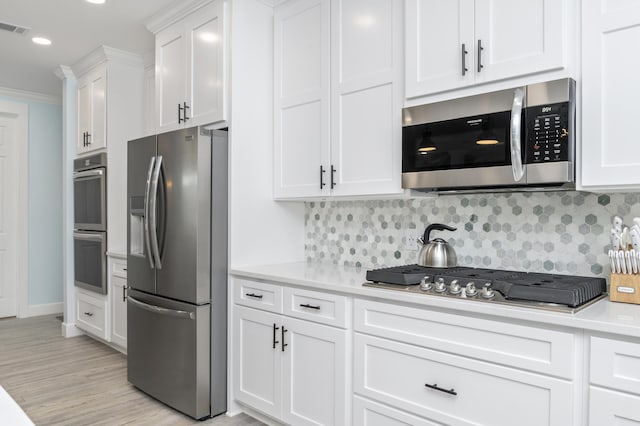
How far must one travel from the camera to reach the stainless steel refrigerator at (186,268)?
8.68 feet

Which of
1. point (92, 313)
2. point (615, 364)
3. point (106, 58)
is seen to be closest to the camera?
point (615, 364)

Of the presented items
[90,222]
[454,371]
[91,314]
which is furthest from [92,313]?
[454,371]

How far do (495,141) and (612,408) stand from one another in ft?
3.46

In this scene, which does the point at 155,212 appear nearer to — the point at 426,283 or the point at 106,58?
the point at 426,283

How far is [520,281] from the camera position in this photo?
176 centimetres

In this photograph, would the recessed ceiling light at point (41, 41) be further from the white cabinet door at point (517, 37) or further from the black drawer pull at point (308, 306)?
the white cabinet door at point (517, 37)

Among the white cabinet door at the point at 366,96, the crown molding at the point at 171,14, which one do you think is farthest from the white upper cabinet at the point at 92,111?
the white cabinet door at the point at 366,96

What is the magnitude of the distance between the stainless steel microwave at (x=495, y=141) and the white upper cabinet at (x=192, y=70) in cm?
129

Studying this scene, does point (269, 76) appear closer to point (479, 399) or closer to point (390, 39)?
point (390, 39)

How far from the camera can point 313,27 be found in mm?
2709

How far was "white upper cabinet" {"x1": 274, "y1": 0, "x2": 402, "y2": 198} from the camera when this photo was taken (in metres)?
2.33

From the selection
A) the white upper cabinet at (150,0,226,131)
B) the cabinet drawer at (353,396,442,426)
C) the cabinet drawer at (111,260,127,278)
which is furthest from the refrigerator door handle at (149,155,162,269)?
the cabinet drawer at (353,396,442,426)

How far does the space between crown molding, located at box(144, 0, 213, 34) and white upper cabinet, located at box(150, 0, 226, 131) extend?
0.06ft

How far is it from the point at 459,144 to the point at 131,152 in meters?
2.20
